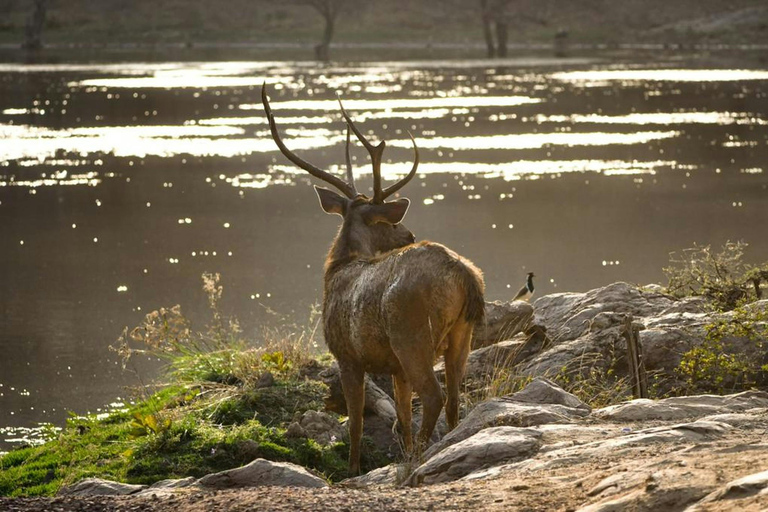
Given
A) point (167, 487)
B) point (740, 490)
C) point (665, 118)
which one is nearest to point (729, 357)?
point (167, 487)

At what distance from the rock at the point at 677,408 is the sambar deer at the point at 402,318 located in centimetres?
95

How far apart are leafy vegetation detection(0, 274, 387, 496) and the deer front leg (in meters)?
0.20

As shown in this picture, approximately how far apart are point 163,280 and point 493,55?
164ft

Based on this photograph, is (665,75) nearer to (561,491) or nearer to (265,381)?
(265,381)

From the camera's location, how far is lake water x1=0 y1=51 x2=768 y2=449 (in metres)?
14.2

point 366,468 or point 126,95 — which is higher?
point 126,95

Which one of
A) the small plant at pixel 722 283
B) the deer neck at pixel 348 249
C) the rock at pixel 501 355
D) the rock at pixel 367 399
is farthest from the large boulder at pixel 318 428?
the small plant at pixel 722 283

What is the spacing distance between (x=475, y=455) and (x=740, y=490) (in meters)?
1.90

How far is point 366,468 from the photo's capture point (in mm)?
8531

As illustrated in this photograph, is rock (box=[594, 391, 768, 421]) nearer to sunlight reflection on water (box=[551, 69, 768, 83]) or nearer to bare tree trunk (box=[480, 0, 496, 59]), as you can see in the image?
sunlight reflection on water (box=[551, 69, 768, 83])

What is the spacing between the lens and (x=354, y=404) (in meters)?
8.08

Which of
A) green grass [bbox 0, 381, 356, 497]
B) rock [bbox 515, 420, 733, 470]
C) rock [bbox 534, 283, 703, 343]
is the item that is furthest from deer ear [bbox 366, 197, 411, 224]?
rock [bbox 515, 420, 733, 470]

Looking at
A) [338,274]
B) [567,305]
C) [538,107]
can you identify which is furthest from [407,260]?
[538,107]

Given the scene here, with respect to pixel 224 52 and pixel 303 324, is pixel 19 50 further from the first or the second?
pixel 303 324
